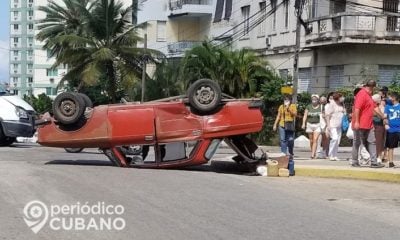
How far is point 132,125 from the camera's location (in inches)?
527

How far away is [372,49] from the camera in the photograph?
30.5m

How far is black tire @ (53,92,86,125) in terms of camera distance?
1348cm

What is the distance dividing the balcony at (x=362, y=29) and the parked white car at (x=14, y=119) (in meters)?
15.8

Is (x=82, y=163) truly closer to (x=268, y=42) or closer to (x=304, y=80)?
(x=304, y=80)

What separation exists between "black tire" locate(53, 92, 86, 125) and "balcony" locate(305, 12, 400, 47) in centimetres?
1879

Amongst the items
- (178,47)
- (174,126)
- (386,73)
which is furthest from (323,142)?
(178,47)

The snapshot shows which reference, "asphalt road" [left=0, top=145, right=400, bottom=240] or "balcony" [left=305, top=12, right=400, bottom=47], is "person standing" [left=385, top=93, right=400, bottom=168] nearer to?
"asphalt road" [left=0, top=145, right=400, bottom=240]

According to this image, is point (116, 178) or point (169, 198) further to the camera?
point (116, 178)

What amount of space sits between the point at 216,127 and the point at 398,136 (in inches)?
180

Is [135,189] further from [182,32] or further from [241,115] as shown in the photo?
[182,32]

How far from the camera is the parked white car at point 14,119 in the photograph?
19.0 m

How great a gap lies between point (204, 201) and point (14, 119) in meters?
10.7

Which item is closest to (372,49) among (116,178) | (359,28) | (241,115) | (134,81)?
(359,28)

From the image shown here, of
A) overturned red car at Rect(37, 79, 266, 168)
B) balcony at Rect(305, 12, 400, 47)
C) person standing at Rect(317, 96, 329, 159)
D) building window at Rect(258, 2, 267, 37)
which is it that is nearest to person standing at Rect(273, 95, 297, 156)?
overturned red car at Rect(37, 79, 266, 168)
